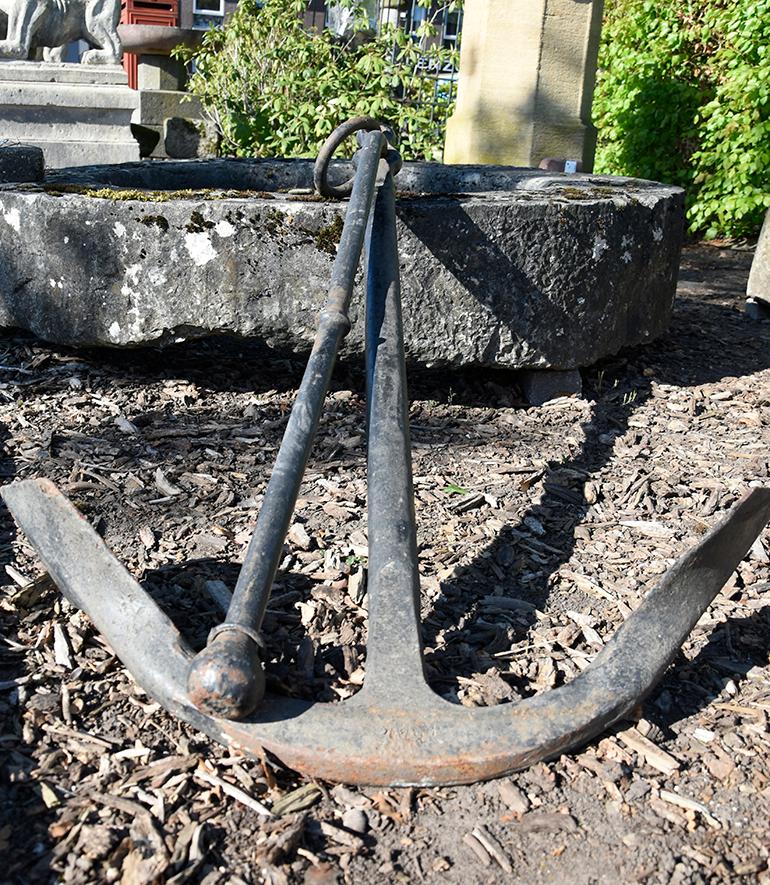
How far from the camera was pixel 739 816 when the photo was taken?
1.52 m

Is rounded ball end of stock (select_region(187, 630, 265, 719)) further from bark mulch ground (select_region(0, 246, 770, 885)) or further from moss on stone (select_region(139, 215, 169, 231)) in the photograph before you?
moss on stone (select_region(139, 215, 169, 231))

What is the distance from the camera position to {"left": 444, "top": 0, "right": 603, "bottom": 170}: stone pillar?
5.78m

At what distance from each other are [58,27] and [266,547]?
319 inches

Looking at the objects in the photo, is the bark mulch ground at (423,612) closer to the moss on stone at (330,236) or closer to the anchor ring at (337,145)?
the moss on stone at (330,236)

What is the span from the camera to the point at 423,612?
2.03 m

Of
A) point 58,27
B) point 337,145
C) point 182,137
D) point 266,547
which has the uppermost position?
point 337,145

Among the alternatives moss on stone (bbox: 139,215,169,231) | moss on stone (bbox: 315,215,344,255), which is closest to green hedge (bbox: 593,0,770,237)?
moss on stone (bbox: 315,215,344,255)

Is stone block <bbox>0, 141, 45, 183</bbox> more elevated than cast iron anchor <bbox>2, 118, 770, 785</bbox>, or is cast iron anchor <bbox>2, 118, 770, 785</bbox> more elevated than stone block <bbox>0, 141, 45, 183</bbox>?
stone block <bbox>0, 141, 45, 183</bbox>

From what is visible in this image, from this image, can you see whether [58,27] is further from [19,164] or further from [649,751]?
[649,751]

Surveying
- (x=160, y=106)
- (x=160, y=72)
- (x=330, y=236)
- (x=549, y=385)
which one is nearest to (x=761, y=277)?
(x=549, y=385)

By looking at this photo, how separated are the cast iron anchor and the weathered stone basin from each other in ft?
2.93

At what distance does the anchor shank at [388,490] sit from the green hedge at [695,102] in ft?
15.0

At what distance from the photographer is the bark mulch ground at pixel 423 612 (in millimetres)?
1445

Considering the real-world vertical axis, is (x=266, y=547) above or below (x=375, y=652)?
above
